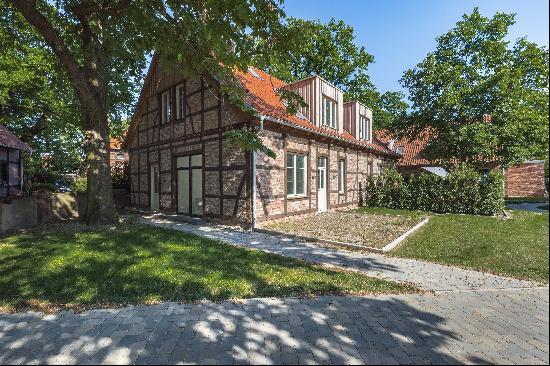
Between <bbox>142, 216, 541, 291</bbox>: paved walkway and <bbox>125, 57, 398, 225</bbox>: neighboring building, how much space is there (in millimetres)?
1876

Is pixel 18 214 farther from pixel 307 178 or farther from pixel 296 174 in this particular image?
pixel 307 178

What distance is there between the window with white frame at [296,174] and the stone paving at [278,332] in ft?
26.1

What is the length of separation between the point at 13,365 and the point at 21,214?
999 cm

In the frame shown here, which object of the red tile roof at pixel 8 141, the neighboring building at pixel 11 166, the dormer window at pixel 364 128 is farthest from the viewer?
the dormer window at pixel 364 128

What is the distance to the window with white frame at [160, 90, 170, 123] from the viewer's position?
1401 cm

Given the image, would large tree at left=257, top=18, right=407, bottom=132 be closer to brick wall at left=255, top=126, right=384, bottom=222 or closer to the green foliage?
brick wall at left=255, top=126, right=384, bottom=222

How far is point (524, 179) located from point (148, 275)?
27077 mm

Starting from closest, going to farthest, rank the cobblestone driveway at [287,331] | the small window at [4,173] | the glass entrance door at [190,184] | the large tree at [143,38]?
1. the cobblestone driveway at [287,331]
2. the large tree at [143,38]
3. the glass entrance door at [190,184]
4. the small window at [4,173]

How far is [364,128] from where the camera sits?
18547 millimetres

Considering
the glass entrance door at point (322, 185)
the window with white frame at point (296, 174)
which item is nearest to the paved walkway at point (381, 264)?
the window with white frame at point (296, 174)

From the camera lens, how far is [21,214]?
415 inches

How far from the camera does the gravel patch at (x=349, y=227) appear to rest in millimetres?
8453

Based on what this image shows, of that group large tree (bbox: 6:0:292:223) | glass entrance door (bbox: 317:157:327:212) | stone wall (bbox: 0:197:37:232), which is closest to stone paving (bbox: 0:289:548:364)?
large tree (bbox: 6:0:292:223)

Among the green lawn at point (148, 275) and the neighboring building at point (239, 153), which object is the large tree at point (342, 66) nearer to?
the neighboring building at point (239, 153)
